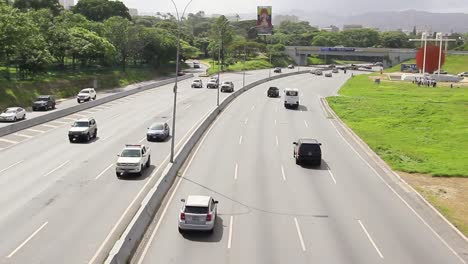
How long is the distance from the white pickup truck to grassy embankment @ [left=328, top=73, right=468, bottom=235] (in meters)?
17.1

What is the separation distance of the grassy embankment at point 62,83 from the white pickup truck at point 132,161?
33016mm

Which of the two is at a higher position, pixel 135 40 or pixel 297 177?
pixel 135 40

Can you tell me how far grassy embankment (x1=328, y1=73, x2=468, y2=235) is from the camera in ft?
107

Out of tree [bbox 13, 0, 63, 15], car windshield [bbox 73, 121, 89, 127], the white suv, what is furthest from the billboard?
car windshield [bbox 73, 121, 89, 127]

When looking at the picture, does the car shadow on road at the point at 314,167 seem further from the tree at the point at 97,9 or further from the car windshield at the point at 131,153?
the tree at the point at 97,9

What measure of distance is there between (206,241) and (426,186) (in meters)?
16.8

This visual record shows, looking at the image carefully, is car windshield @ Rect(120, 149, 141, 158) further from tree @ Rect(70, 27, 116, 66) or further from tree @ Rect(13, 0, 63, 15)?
tree @ Rect(13, 0, 63, 15)

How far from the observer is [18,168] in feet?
113

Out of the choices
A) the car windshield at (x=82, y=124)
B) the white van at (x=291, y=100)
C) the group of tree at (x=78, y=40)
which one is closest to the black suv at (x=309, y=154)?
the car windshield at (x=82, y=124)

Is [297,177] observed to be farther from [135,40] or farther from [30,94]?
[135,40]

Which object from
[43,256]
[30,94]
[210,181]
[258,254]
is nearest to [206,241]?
[258,254]

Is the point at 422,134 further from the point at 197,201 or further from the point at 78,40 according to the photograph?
the point at 78,40

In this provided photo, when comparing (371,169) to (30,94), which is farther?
(30,94)

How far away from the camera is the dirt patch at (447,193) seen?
2698 cm
